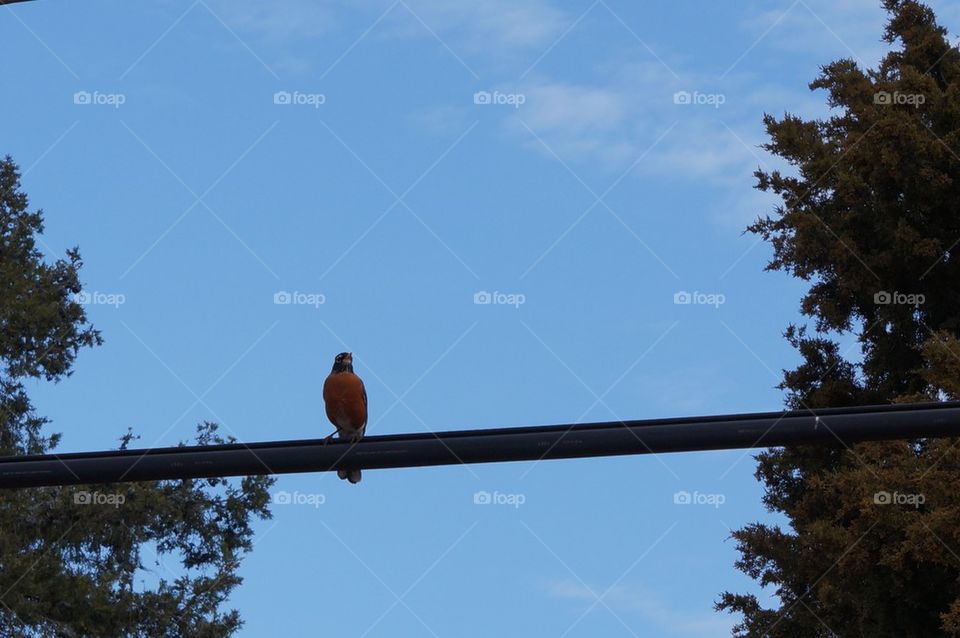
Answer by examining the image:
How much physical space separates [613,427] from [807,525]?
37.2 ft

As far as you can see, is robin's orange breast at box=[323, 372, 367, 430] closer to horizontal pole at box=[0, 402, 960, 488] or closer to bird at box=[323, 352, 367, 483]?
bird at box=[323, 352, 367, 483]

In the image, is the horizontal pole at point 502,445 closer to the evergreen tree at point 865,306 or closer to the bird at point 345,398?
the bird at point 345,398

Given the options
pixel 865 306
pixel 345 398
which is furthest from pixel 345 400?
pixel 865 306

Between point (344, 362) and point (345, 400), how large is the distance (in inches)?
12.7

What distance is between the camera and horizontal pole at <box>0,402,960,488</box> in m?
5.12

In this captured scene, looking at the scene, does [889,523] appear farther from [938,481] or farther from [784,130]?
[784,130]

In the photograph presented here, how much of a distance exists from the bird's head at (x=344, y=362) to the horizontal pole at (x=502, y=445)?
362 cm

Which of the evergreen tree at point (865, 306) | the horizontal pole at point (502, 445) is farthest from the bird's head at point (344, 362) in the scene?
the evergreen tree at point (865, 306)

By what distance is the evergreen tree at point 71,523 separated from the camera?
21094 millimetres

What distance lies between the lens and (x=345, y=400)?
8875 millimetres

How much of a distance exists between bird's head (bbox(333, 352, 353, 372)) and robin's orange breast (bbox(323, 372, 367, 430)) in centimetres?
4

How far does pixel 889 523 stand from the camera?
549 inches

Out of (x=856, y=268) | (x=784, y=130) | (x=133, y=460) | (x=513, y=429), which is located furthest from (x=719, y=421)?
(x=784, y=130)

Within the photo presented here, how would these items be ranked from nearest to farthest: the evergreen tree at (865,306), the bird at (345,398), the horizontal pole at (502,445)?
the horizontal pole at (502,445) < the bird at (345,398) < the evergreen tree at (865,306)
